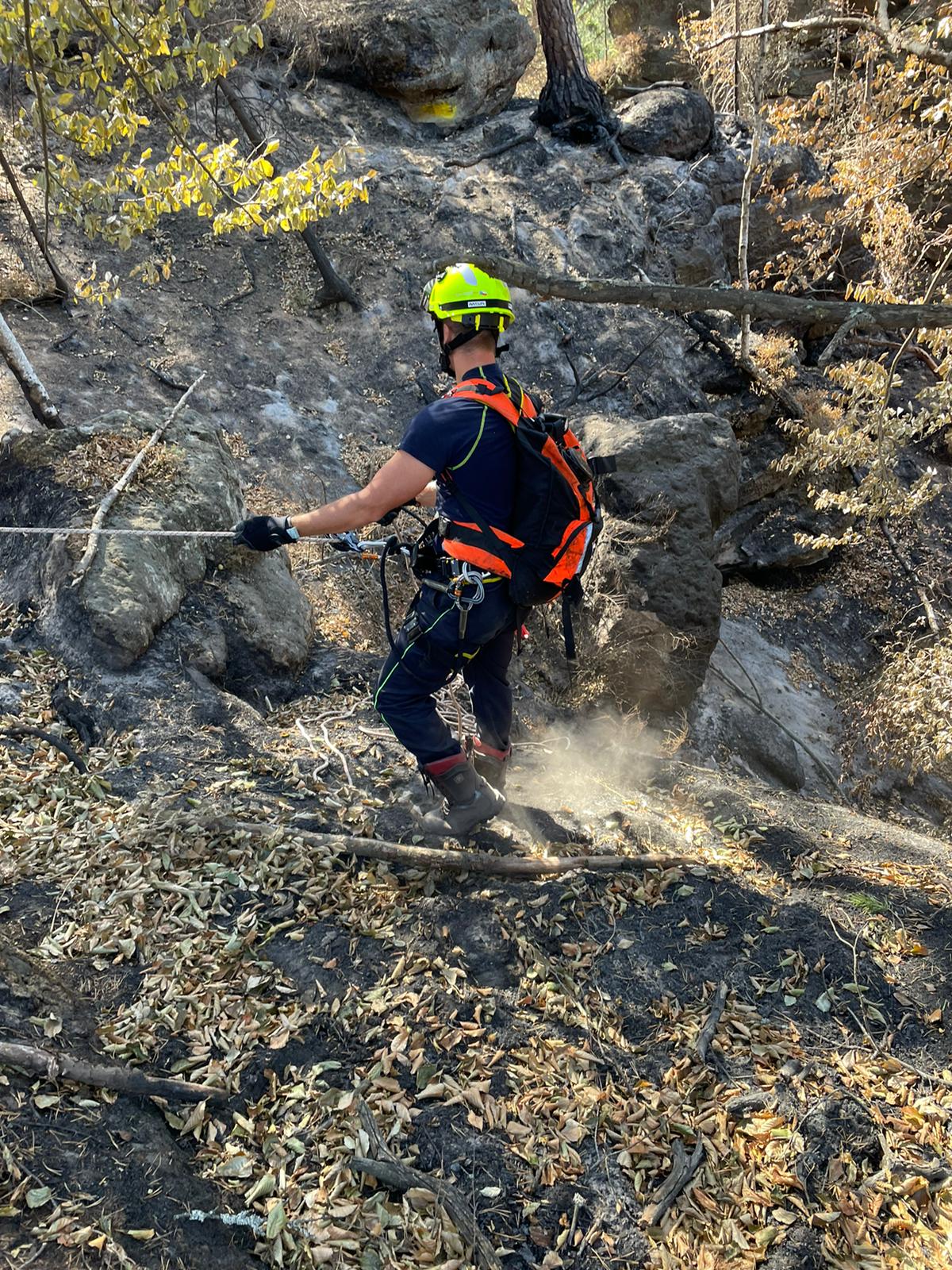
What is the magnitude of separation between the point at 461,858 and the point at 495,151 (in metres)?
16.7

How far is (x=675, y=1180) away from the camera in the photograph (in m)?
2.95

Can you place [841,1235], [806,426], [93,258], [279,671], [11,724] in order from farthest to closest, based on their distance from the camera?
[806,426]
[93,258]
[279,671]
[11,724]
[841,1235]

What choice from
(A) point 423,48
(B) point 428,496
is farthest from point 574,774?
(A) point 423,48

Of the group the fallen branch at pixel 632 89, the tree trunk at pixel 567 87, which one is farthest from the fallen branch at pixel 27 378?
the fallen branch at pixel 632 89

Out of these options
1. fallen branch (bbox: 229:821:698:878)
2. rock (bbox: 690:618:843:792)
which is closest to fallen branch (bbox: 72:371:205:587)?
fallen branch (bbox: 229:821:698:878)

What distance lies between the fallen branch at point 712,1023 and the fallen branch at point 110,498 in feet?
15.3

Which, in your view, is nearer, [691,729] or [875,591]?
[691,729]

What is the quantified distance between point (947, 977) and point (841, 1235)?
1462 millimetres

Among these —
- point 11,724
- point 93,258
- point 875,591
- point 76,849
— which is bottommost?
point 875,591

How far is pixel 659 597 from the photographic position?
8.86 metres

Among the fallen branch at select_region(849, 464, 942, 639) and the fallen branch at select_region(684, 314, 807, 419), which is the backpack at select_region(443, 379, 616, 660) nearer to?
the fallen branch at select_region(849, 464, 942, 639)

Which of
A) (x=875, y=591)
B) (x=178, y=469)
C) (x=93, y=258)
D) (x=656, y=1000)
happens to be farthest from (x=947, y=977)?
(x=93, y=258)

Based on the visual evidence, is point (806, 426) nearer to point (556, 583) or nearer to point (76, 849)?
point (556, 583)

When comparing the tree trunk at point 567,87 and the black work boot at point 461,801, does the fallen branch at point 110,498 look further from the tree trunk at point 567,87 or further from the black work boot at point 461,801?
the tree trunk at point 567,87
